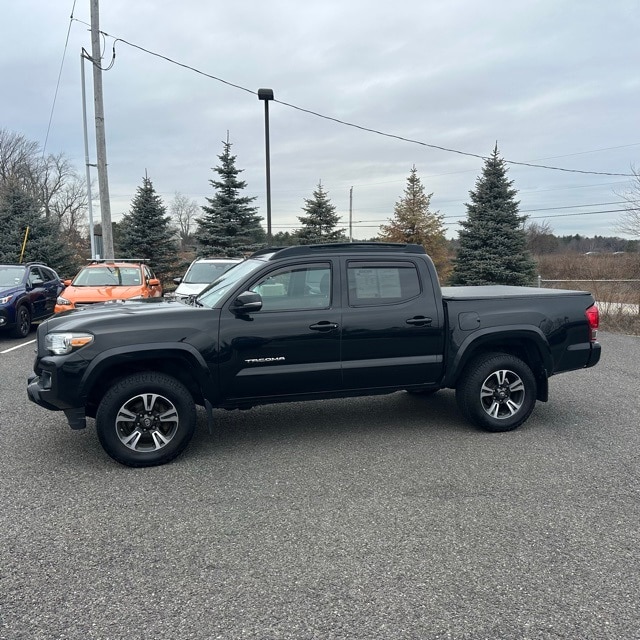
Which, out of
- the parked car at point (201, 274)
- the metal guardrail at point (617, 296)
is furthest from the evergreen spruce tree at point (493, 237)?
the parked car at point (201, 274)

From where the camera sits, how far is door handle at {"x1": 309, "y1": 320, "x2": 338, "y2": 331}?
4.76 metres

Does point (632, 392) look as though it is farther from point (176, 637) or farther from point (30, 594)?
point (30, 594)

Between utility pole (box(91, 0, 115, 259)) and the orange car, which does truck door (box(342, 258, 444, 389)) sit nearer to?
the orange car

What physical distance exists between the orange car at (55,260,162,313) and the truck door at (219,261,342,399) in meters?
6.08

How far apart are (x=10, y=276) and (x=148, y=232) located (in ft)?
53.9

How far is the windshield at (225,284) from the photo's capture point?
488cm

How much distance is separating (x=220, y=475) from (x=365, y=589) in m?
1.81

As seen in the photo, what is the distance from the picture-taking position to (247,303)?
14.8 feet

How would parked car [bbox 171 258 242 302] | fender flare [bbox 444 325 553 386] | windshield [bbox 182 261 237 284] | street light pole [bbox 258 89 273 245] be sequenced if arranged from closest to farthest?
fender flare [bbox 444 325 553 386]
parked car [bbox 171 258 242 302]
windshield [bbox 182 261 237 284]
street light pole [bbox 258 89 273 245]

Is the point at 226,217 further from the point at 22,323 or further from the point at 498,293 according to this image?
the point at 498,293

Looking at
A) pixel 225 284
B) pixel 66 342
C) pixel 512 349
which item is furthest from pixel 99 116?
pixel 512 349

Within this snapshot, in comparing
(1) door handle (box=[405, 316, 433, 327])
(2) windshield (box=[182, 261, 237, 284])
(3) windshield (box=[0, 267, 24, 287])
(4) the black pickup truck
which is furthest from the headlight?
(3) windshield (box=[0, 267, 24, 287])

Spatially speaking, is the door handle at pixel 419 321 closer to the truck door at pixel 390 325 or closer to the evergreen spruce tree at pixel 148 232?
the truck door at pixel 390 325

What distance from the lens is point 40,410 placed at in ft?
19.5
